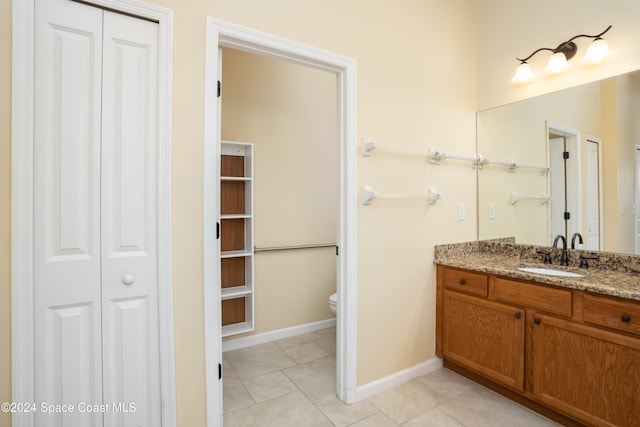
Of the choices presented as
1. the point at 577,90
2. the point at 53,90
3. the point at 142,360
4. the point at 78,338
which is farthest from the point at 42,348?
the point at 577,90

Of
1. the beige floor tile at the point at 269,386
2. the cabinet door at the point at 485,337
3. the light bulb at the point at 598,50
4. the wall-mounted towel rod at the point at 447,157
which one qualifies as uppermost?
the light bulb at the point at 598,50

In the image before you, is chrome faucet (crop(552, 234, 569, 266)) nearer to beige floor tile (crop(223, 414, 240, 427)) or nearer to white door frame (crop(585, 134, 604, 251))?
white door frame (crop(585, 134, 604, 251))

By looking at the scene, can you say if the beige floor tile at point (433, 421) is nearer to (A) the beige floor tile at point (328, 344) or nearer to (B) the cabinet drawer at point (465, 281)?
(B) the cabinet drawer at point (465, 281)

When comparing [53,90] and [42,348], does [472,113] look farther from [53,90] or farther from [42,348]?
[42,348]

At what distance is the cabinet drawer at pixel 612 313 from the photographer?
140 centimetres

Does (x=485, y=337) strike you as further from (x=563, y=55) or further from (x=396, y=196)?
(x=563, y=55)

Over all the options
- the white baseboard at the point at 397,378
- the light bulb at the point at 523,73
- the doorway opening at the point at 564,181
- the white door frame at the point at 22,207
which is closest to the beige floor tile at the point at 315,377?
the white baseboard at the point at 397,378

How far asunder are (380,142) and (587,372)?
1653mm

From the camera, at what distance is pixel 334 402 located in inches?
76.0

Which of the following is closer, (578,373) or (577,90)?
(578,373)

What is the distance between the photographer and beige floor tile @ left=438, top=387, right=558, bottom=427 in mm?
1735

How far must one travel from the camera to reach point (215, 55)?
1.49 meters

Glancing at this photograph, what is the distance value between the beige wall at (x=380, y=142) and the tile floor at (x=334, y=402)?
0.19m

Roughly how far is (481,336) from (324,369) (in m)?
1.14
